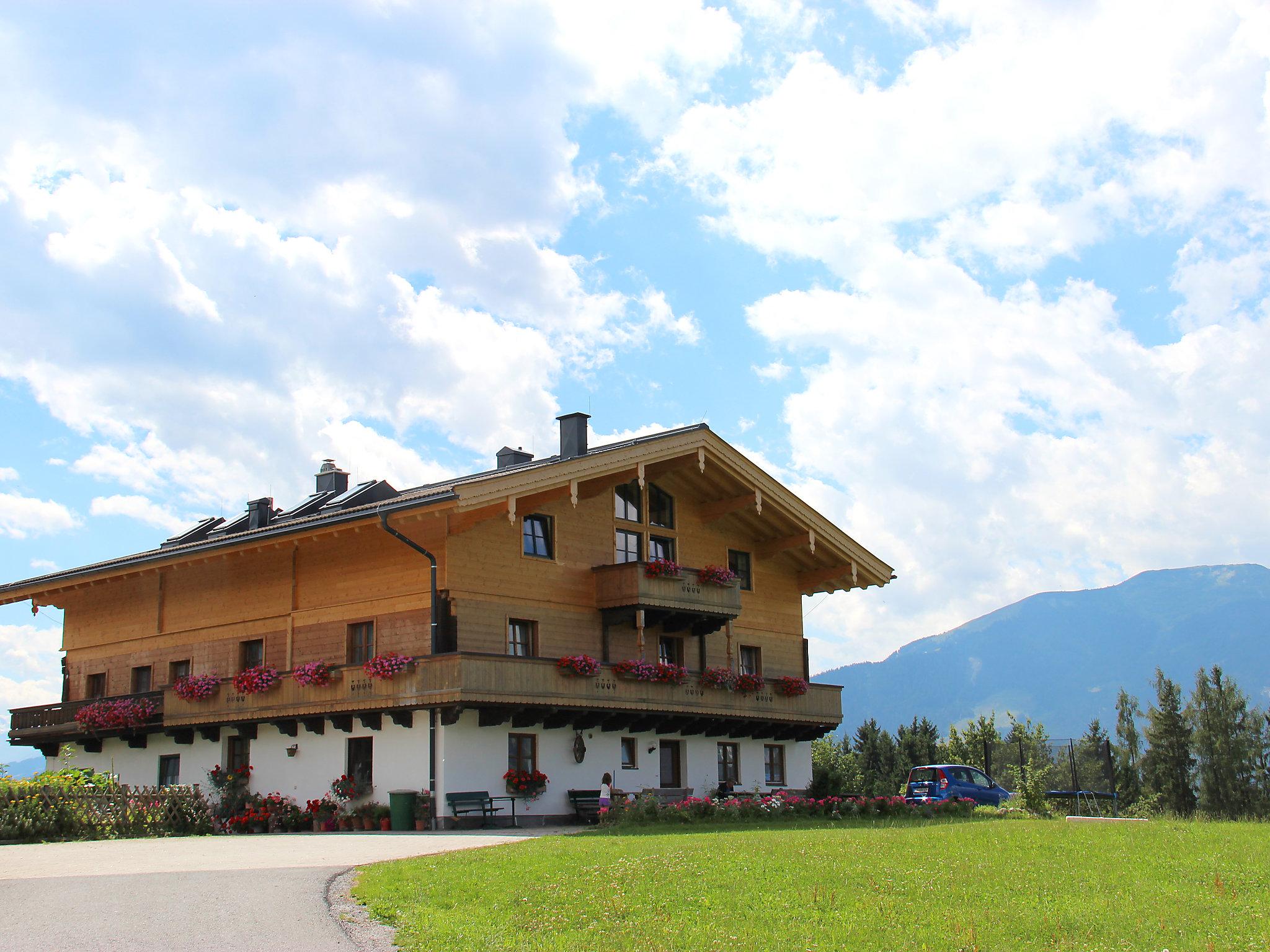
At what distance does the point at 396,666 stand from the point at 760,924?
58.2 feet

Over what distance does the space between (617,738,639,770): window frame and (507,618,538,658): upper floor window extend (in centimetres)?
372

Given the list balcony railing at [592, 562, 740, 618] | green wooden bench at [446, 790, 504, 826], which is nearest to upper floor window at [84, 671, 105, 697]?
green wooden bench at [446, 790, 504, 826]

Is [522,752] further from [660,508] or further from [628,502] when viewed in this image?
[660,508]

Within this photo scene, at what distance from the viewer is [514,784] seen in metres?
28.4

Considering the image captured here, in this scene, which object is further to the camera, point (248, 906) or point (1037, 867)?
point (1037, 867)

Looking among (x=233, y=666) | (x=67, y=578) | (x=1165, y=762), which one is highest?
(x=67, y=578)

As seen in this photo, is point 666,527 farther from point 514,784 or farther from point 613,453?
point 514,784

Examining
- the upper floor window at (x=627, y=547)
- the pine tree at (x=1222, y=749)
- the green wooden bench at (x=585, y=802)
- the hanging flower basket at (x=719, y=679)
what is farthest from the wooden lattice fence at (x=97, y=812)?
the pine tree at (x=1222, y=749)

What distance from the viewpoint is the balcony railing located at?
31359 millimetres

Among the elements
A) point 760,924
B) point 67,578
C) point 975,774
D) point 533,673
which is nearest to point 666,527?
point 533,673

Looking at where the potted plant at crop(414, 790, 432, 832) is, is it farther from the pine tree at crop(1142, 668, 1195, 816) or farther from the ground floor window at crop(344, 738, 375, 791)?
the pine tree at crop(1142, 668, 1195, 816)

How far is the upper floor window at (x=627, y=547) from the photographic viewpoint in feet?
109

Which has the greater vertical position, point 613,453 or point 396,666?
point 613,453

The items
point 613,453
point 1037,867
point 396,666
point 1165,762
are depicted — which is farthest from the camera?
point 1165,762
